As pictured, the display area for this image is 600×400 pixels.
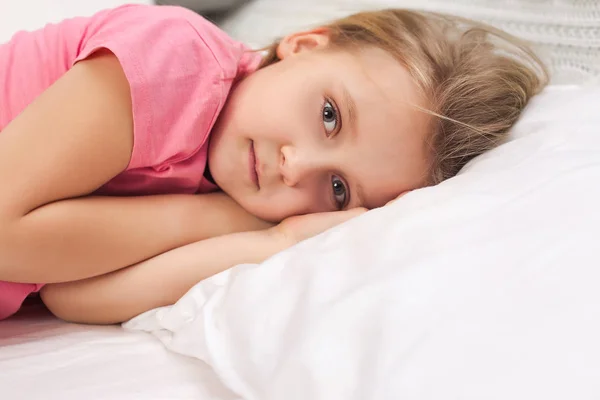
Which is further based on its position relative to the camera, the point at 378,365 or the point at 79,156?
the point at 79,156

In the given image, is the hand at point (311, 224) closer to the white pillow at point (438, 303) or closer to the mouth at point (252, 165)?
the mouth at point (252, 165)

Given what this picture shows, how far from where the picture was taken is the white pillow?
0.38m

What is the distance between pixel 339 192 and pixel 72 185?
38cm

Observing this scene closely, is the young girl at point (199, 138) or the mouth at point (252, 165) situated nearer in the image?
the young girl at point (199, 138)

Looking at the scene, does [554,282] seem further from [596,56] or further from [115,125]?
[596,56]

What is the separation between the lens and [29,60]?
0.91 meters

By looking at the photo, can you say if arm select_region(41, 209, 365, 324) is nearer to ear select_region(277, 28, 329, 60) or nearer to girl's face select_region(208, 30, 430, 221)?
girl's face select_region(208, 30, 430, 221)

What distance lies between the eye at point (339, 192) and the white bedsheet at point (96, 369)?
0.35m

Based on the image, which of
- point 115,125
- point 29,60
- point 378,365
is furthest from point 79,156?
point 378,365

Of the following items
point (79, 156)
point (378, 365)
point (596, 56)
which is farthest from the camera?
point (596, 56)

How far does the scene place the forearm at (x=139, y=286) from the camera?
2.46 ft

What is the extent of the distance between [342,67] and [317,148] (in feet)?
0.41

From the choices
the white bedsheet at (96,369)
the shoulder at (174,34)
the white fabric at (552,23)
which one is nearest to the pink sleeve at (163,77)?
the shoulder at (174,34)

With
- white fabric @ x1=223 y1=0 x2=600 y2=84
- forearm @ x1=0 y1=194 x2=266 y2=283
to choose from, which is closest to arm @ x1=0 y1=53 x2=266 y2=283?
Answer: forearm @ x1=0 y1=194 x2=266 y2=283
